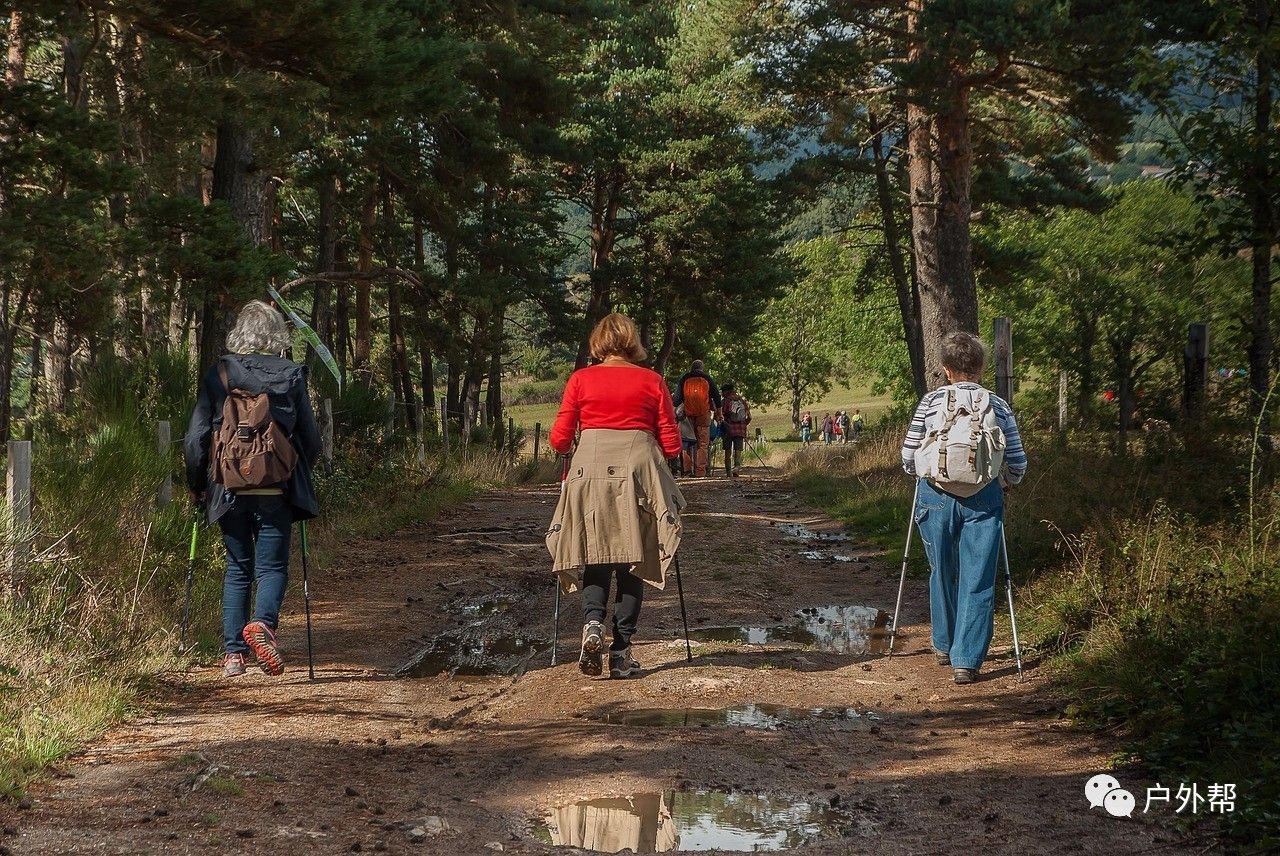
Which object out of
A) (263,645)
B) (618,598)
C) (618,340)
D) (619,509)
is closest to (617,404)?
(618,340)

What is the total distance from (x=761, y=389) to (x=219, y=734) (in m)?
80.5

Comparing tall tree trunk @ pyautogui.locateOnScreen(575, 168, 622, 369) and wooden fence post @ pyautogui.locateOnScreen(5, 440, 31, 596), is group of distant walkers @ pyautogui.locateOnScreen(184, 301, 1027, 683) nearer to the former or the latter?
wooden fence post @ pyautogui.locateOnScreen(5, 440, 31, 596)

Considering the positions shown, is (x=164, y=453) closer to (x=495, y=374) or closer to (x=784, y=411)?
(x=495, y=374)

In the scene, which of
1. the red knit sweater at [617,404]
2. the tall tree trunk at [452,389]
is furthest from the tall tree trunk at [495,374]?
the red knit sweater at [617,404]

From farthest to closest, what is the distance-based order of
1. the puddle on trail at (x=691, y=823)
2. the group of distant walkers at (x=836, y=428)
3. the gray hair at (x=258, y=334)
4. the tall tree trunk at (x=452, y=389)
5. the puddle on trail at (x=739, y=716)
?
the group of distant walkers at (x=836, y=428) < the tall tree trunk at (x=452, y=389) < the gray hair at (x=258, y=334) < the puddle on trail at (x=739, y=716) < the puddle on trail at (x=691, y=823)

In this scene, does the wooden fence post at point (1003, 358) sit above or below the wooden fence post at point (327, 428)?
above

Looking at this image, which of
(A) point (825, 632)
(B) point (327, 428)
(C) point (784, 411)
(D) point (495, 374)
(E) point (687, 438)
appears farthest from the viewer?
(C) point (784, 411)

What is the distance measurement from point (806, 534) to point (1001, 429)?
7.59 m

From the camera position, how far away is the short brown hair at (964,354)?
25.1 ft

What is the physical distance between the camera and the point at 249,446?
7.16 m

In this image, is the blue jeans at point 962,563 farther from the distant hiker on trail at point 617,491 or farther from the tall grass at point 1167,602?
the distant hiker on trail at point 617,491

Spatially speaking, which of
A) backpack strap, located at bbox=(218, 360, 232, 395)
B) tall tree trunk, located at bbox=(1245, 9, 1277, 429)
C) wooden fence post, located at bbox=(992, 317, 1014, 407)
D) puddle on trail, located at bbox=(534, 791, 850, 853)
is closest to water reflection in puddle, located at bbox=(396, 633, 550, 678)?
backpack strap, located at bbox=(218, 360, 232, 395)

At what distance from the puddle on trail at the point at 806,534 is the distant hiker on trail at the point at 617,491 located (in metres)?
7.02

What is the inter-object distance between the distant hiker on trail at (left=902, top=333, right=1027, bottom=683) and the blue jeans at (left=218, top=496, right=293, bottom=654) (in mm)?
3586
